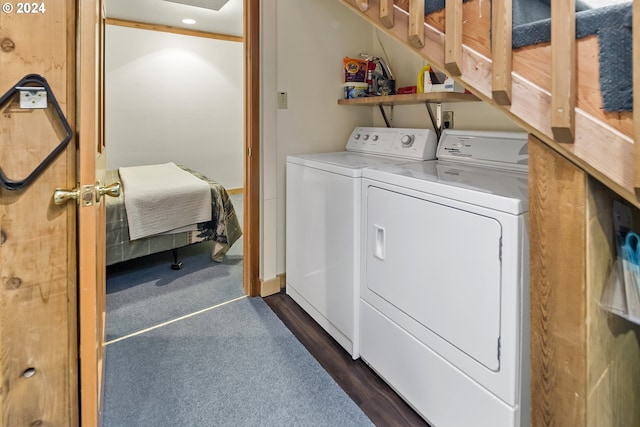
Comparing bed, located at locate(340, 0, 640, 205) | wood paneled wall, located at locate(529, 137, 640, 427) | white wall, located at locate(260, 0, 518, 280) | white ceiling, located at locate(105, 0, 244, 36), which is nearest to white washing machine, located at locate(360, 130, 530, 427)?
wood paneled wall, located at locate(529, 137, 640, 427)

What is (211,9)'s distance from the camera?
4.13m

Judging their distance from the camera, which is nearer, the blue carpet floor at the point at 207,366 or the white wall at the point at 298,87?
the blue carpet floor at the point at 207,366

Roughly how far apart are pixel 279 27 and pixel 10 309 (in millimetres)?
2003

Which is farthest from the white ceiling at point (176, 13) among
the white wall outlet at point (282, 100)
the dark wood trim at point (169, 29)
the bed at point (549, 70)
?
the bed at point (549, 70)

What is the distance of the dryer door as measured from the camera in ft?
3.83

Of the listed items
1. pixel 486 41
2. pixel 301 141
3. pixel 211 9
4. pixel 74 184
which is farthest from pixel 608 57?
pixel 211 9

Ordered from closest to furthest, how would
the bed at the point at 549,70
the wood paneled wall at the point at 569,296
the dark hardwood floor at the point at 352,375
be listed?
the bed at the point at 549,70 → the wood paneled wall at the point at 569,296 → the dark hardwood floor at the point at 352,375

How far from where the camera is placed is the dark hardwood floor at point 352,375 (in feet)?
4.92

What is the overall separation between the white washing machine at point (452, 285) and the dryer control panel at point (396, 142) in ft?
1.02

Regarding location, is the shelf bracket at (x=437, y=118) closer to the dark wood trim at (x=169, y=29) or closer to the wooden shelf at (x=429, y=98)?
the wooden shelf at (x=429, y=98)

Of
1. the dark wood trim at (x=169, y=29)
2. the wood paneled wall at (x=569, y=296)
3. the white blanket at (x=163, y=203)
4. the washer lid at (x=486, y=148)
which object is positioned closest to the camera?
the wood paneled wall at (x=569, y=296)

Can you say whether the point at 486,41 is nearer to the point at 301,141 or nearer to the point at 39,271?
the point at 39,271

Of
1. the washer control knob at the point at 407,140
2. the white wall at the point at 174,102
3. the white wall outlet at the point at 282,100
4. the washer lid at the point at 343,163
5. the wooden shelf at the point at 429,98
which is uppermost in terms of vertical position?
the white wall at the point at 174,102

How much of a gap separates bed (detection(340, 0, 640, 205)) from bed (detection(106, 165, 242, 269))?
7.60 feet
